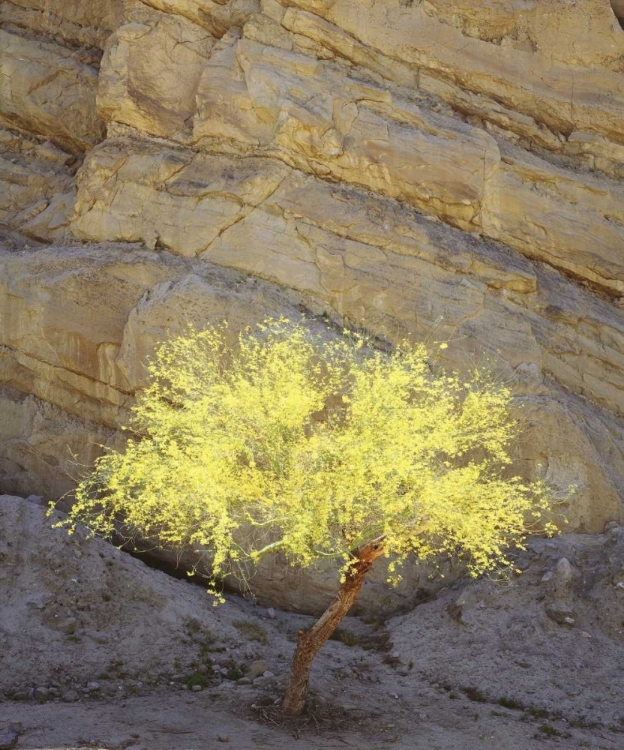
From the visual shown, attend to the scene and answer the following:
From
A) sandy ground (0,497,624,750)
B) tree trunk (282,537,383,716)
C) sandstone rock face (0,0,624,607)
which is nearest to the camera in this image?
sandy ground (0,497,624,750)

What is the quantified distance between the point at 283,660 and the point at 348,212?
369 inches

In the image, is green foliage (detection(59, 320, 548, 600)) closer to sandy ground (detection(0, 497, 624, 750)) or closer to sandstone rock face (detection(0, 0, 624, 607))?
sandy ground (detection(0, 497, 624, 750))

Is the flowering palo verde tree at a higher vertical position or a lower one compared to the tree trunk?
higher

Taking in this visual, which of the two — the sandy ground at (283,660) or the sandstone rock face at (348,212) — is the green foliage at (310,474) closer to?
the sandy ground at (283,660)

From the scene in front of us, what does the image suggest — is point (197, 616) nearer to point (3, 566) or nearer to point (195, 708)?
point (195, 708)

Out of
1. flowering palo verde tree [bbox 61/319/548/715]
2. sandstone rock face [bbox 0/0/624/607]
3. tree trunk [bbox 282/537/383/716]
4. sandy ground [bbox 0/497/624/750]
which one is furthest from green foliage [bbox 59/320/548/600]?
sandstone rock face [bbox 0/0/624/607]

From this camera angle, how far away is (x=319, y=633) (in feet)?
34.7

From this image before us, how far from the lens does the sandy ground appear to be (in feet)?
33.8

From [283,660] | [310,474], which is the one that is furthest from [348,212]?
[283,660]

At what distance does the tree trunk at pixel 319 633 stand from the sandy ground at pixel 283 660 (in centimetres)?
31

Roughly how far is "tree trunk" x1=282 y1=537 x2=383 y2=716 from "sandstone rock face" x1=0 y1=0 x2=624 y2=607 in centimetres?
430

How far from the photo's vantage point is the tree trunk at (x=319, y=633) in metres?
10.4

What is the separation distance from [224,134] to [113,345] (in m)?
5.38

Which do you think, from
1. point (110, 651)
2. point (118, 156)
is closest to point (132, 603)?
point (110, 651)
